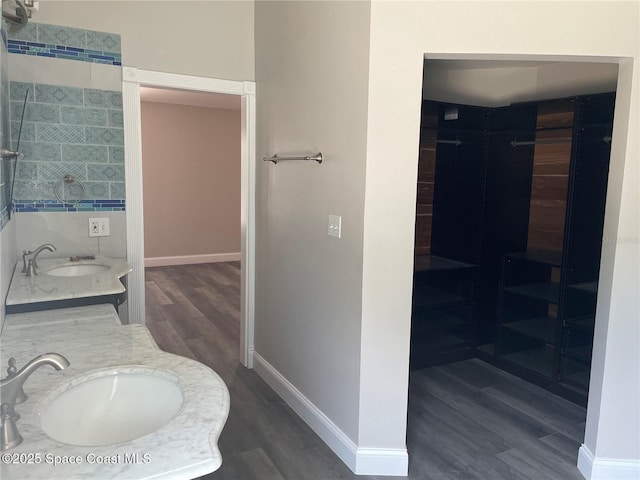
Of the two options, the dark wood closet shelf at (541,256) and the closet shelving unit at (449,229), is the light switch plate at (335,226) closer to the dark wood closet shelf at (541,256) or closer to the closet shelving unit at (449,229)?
the closet shelving unit at (449,229)

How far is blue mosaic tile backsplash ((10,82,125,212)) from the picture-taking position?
2660mm

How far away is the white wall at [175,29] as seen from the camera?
2.76 m

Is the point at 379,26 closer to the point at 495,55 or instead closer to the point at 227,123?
the point at 495,55

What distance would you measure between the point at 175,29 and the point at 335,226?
1.71 metres

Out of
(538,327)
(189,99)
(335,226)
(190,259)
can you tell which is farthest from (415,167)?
(190,259)

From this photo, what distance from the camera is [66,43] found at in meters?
2.72

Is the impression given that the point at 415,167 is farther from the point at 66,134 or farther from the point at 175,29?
the point at 66,134

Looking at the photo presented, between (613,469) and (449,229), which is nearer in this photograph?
(613,469)

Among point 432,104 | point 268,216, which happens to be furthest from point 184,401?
point 432,104

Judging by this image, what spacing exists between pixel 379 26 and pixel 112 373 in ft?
5.68

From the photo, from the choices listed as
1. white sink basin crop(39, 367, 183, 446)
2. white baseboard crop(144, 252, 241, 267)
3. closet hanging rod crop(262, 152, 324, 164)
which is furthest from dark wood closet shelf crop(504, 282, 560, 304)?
white baseboard crop(144, 252, 241, 267)

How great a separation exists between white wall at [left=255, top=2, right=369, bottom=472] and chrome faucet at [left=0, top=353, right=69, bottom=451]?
4.81ft

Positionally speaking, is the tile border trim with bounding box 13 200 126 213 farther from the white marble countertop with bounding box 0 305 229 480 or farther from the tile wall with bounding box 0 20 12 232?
the white marble countertop with bounding box 0 305 229 480

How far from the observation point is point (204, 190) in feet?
24.7
